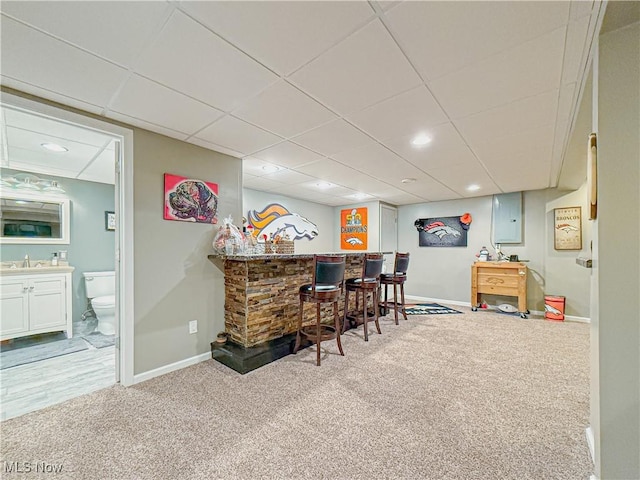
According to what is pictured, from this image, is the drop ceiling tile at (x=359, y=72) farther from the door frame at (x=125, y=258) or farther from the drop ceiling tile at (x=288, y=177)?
the drop ceiling tile at (x=288, y=177)

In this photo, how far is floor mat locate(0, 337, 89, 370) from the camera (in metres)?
2.83

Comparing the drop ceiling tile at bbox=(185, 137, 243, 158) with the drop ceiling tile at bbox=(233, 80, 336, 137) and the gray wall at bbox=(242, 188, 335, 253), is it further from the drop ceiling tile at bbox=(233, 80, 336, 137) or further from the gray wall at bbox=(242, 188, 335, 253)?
the gray wall at bbox=(242, 188, 335, 253)

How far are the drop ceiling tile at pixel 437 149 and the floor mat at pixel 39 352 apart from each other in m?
4.51

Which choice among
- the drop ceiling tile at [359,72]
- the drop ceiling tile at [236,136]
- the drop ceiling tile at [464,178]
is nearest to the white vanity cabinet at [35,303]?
the drop ceiling tile at [236,136]

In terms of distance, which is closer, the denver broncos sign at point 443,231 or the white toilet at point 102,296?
the white toilet at point 102,296

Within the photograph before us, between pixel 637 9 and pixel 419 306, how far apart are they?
16.7ft

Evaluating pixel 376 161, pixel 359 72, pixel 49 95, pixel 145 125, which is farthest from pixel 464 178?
pixel 49 95

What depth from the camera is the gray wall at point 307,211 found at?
197 inches

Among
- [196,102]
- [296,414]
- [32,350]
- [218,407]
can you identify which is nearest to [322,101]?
[196,102]

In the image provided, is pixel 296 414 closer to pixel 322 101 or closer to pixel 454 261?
pixel 322 101

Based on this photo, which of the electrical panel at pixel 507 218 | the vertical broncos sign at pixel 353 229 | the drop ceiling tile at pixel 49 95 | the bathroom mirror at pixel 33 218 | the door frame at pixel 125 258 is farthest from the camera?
the vertical broncos sign at pixel 353 229

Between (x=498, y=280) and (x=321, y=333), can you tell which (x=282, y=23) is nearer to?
(x=321, y=333)

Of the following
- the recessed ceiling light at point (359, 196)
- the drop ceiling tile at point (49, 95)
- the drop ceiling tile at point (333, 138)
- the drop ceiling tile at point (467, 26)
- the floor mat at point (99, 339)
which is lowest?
the floor mat at point (99, 339)

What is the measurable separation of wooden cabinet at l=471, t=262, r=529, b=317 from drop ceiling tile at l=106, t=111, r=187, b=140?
542 cm
